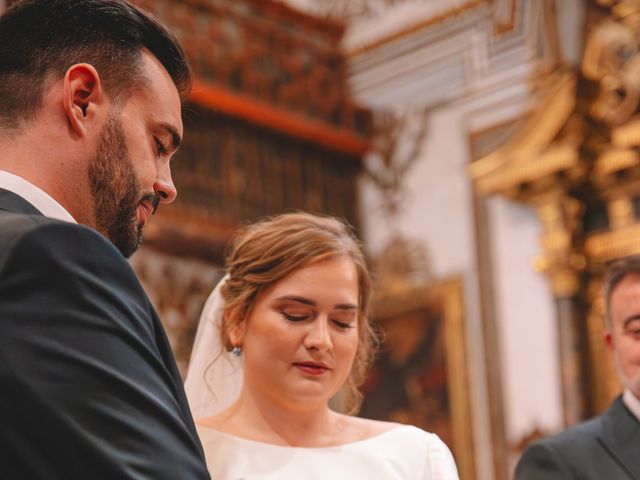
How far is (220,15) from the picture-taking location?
9.03 meters

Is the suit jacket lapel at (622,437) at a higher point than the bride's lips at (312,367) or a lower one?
lower

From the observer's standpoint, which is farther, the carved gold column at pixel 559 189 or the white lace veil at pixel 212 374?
the carved gold column at pixel 559 189

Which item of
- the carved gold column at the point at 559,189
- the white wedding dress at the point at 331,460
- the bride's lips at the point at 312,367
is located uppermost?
the carved gold column at the point at 559,189

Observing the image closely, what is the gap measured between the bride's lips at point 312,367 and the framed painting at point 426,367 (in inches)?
210

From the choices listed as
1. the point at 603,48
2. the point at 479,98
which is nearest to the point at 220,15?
the point at 479,98

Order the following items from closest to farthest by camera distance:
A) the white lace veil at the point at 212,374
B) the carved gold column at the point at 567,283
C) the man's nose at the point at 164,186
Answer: the man's nose at the point at 164,186, the white lace veil at the point at 212,374, the carved gold column at the point at 567,283

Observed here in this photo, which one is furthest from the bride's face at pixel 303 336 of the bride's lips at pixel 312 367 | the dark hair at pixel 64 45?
the dark hair at pixel 64 45

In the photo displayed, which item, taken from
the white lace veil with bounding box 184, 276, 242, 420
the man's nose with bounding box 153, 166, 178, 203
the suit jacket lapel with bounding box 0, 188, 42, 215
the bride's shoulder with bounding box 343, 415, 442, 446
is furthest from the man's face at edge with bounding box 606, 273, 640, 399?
the suit jacket lapel with bounding box 0, 188, 42, 215

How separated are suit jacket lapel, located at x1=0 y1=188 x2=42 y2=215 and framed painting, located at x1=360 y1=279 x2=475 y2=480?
6.73m

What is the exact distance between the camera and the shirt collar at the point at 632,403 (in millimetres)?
3615

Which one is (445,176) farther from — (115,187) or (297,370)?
(115,187)

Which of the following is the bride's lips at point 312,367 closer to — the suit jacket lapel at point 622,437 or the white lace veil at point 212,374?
the white lace veil at point 212,374

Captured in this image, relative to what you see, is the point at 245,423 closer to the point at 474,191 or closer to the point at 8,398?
the point at 8,398

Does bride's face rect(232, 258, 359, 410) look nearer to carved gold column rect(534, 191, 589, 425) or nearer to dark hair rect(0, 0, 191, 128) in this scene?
dark hair rect(0, 0, 191, 128)
